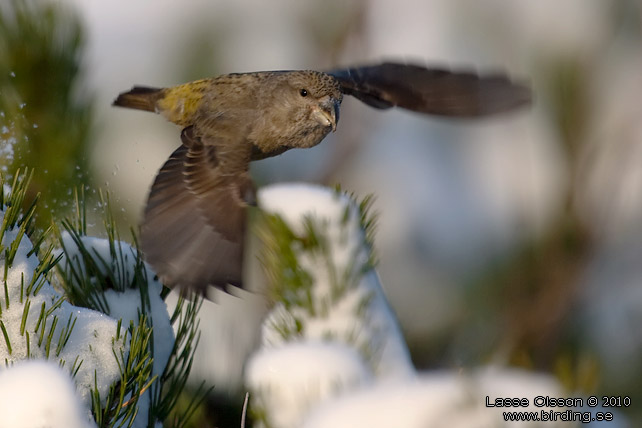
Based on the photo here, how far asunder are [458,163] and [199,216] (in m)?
2.21

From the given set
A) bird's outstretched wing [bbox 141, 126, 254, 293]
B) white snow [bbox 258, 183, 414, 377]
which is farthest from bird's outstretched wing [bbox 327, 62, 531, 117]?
white snow [bbox 258, 183, 414, 377]

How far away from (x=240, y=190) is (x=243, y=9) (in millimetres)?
3396

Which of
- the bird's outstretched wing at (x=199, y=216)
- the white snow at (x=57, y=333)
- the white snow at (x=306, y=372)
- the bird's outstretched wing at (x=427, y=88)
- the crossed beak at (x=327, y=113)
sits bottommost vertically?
the white snow at (x=306, y=372)

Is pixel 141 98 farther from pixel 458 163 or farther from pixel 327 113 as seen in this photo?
pixel 458 163

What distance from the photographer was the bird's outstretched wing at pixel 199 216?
103 inches

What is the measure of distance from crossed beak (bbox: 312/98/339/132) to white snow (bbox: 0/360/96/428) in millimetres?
2752

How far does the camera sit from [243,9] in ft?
20.1

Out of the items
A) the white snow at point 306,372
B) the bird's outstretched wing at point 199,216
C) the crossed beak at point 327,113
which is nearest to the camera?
the white snow at point 306,372

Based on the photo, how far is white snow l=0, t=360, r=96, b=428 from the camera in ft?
3.10

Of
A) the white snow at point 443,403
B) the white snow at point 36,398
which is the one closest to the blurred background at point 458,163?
the white snow at point 36,398

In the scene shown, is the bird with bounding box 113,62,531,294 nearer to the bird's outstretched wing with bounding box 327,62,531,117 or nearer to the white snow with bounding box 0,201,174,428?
the bird's outstretched wing with bounding box 327,62,531,117

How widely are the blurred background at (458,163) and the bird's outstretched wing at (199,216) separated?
0.44ft

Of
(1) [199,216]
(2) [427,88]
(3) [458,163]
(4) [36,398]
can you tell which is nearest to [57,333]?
(4) [36,398]

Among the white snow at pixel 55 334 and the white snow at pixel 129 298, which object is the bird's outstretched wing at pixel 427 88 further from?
the white snow at pixel 55 334
